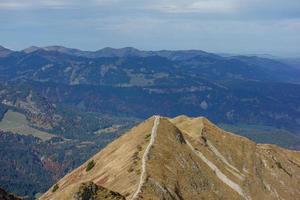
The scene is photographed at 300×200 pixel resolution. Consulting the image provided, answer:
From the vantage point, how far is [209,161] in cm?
18812

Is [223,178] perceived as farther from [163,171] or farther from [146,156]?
[163,171]

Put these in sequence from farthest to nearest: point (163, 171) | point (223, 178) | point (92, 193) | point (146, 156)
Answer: point (223, 178)
point (146, 156)
point (163, 171)
point (92, 193)

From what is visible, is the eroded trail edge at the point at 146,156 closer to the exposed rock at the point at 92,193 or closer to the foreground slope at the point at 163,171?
the foreground slope at the point at 163,171

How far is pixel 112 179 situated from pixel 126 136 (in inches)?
2057

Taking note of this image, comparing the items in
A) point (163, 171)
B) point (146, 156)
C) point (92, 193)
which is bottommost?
point (163, 171)

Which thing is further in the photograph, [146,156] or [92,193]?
[146,156]

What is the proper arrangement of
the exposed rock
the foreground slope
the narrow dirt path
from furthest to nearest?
1. the narrow dirt path
2. the foreground slope
3. the exposed rock

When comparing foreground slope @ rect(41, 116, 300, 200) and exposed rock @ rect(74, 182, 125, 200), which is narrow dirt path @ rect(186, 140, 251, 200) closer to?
foreground slope @ rect(41, 116, 300, 200)

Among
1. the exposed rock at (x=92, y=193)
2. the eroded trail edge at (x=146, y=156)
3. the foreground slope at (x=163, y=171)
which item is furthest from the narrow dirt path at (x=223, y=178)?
the exposed rock at (x=92, y=193)

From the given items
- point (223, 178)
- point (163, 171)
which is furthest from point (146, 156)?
point (223, 178)

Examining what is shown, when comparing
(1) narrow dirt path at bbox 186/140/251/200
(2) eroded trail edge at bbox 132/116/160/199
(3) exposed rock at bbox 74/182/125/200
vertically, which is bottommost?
(1) narrow dirt path at bbox 186/140/251/200

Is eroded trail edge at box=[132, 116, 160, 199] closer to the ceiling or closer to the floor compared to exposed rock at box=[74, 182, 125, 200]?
closer to the floor

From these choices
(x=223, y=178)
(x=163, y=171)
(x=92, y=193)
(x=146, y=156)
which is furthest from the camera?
(x=223, y=178)

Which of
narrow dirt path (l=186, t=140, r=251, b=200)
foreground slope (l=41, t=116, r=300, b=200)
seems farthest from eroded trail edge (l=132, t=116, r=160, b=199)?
narrow dirt path (l=186, t=140, r=251, b=200)
